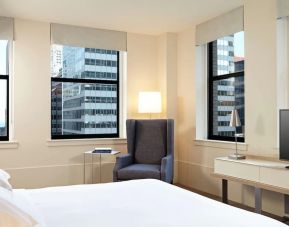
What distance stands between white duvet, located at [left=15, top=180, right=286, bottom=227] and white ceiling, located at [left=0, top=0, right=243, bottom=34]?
2.37 m

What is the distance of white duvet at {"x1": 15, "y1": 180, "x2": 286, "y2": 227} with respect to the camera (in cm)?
165

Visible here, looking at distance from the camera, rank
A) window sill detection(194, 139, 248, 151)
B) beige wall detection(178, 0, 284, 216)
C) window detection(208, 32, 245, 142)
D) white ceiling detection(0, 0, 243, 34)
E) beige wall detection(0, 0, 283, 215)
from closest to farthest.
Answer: beige wall detection(178, 0, 284, 216) < beige wall detection(0, 0, 283, 215) < white ceiling detection(0, 0, 243, 34) < window sill detection(194, 139, 248, 151) < window detection(208, 32, 245, 142)

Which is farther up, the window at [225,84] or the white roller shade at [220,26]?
the white roller shade at [220,26]

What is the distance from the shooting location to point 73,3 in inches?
154

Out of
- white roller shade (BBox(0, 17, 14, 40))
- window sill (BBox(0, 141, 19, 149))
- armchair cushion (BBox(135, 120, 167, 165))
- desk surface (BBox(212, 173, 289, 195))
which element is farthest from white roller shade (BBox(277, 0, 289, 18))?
window sill (BBox(0, 141, 19, 149))

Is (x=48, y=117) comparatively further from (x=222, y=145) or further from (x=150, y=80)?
(x=222, y=145)

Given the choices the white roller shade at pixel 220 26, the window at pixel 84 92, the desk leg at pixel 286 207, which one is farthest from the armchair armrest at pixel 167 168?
the white roller shade at pixel 220 26

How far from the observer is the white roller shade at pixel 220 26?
407 centimetres

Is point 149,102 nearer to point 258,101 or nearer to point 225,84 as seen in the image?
point 225,84

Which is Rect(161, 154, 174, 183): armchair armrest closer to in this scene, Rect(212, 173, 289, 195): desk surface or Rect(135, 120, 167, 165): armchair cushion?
Rect(135, 120, 167, 165): armchair cushion

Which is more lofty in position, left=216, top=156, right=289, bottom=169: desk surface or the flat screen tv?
the flat screen tv

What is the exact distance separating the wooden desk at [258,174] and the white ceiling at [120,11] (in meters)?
1.90

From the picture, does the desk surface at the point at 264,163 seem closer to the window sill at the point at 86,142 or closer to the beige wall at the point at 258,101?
the beige wall at the point at 258,101

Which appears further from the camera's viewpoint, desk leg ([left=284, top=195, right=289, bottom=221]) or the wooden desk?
desk leg ([left=284, top=195, right=289, bottom=221])
